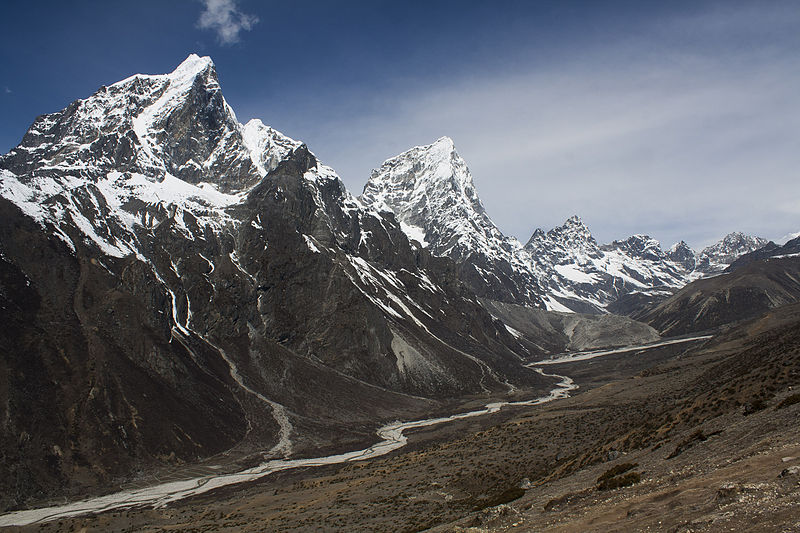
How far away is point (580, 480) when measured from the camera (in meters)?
38.0

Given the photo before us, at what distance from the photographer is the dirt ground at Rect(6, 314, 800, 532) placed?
22.4 m

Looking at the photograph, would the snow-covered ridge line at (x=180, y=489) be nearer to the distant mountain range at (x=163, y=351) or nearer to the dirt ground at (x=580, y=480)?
the dirt ground at (x=580, y=480)

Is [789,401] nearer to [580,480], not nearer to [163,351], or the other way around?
[580,480]

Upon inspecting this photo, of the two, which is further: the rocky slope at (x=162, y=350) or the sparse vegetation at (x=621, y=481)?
the rocky slope at (x=162, y=350)

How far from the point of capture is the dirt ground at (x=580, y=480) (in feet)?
73.5

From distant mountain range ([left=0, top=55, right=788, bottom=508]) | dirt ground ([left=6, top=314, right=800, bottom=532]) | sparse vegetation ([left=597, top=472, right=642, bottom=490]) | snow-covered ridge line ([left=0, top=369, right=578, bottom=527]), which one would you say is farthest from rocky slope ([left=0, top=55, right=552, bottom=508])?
sparse vegetation ([left=597, top=472, right=642, bottom=490])

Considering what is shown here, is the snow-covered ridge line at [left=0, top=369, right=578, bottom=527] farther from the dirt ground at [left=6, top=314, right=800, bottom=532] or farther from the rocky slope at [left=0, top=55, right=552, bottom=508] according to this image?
the rocky slope at [left=0, top=55, right=552, bottom=508]

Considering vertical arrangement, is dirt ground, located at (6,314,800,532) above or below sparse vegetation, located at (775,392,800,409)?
below

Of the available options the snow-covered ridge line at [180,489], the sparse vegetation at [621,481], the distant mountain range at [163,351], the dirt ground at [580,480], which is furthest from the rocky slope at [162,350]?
the sparse vegetation at [621,481]

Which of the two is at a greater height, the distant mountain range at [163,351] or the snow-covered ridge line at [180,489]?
the distant mountain range at [163,351]

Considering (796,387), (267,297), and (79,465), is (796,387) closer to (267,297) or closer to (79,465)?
(79,465)

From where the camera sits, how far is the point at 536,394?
173250 mm

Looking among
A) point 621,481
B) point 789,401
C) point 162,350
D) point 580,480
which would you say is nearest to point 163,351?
point 162,350

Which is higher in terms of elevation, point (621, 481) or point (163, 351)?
point (163, 351)
